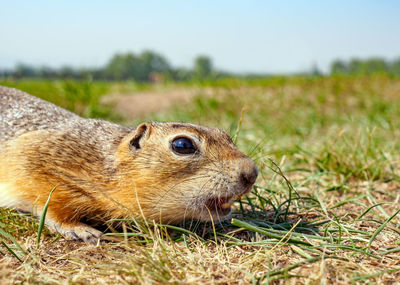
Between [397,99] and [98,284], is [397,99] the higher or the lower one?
the higher one

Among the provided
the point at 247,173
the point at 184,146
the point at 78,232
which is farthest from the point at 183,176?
the point at 78,232

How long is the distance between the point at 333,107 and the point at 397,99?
1757 mm

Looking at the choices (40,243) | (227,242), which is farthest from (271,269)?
(40,243)

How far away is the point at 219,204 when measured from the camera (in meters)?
2.76

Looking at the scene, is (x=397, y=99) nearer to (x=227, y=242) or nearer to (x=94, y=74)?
(x=94, y=74)

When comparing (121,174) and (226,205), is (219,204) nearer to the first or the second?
(226,205)

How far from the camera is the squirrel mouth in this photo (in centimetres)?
271

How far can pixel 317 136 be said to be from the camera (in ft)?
22.1

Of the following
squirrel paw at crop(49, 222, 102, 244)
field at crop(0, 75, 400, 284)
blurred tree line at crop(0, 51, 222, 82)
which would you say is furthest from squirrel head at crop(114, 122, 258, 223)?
blurred tree line at crop(0, 51, 222, 82)

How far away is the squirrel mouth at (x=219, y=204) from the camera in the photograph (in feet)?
8.89

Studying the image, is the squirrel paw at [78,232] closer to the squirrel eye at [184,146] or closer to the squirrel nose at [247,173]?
the squirrel eye at [184,146]

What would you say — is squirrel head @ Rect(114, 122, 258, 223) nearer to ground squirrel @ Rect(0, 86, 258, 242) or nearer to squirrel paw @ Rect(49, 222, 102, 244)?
ground squirrel @ Rect(0, 86, 258, 242)

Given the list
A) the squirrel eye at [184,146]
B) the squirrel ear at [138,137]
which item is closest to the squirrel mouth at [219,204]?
the squirrel eye at [184,146]

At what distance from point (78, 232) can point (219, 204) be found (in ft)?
3.71
